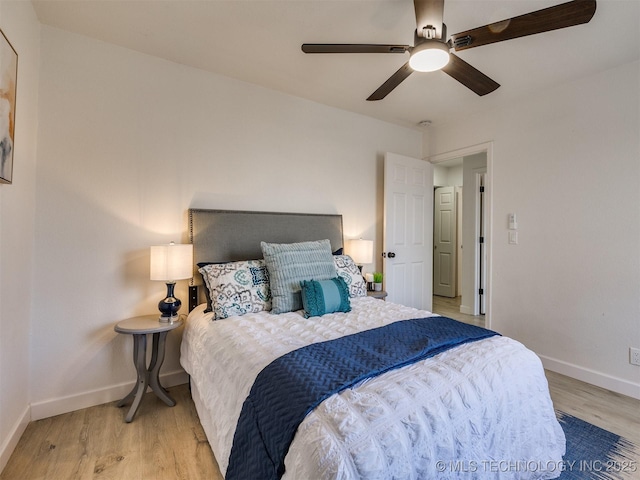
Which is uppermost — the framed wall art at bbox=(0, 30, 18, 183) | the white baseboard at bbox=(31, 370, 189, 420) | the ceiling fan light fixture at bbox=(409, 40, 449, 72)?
the ceiling fan light fixture at bbox=(409, 40, 449, 72)

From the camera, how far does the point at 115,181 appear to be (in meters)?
2.20

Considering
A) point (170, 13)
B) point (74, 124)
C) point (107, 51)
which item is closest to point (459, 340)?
point (170, 13)

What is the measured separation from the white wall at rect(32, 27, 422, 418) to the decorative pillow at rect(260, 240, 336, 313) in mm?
714

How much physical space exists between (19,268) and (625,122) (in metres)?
4.27

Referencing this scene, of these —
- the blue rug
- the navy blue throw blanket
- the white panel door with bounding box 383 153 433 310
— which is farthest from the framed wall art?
the blue rug

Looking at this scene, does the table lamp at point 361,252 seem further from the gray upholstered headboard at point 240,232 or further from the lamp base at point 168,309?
the lamp base at point 168,309

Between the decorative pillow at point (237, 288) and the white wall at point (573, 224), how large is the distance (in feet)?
8.00

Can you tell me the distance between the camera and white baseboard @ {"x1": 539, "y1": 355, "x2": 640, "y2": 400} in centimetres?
230

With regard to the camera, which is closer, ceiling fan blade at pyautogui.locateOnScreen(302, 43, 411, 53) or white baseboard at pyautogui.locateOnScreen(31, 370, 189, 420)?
ceiling fan blade at pyautogui.locateOnScreen(302, 43, 411, 53)

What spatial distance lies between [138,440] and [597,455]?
8.40ft

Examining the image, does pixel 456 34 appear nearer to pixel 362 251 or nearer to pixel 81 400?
pixel 362 251

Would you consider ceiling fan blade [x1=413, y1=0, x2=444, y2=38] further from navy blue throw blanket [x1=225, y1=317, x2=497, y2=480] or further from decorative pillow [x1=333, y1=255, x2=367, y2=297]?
decorative pillow [x1=333, y1=255, x2=367, y2=297]

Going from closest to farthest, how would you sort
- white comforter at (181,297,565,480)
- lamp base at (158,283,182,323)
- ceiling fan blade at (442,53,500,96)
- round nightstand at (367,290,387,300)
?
white comforter at (181,297,565,480) → ceiling fan blade at (442,53,500,96) → lamp base at (158,283,182,323) → round nightstand at (367,290,387,300)

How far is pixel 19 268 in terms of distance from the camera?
5.73 ft
